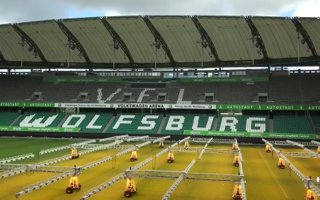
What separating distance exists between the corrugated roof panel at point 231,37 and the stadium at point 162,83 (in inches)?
5.0

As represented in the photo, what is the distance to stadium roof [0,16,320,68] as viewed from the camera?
1738 inches

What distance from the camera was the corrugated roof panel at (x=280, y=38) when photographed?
4267 cm

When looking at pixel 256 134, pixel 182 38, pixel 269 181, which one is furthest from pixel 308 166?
pixel 182 38

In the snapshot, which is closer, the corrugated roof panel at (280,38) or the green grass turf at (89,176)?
the green grass turf at (89,176)

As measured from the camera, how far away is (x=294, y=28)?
43656mm

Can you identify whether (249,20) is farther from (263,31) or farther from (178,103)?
(178,103)

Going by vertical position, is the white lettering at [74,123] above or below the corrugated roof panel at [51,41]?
below

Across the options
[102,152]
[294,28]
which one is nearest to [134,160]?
[102,152]

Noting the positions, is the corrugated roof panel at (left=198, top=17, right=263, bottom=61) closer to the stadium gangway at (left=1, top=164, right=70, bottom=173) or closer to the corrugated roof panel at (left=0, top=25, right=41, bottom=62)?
the corrugated roof panel at (left=0, top=25, right=41, bottom=62)

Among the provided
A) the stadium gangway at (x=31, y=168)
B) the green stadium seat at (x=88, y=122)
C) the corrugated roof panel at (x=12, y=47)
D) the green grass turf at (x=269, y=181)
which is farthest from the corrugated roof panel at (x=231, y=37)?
the stadium gangway at (x=31, y=168)

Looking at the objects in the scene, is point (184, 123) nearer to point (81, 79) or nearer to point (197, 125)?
point (197, 125)

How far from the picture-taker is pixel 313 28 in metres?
42.9

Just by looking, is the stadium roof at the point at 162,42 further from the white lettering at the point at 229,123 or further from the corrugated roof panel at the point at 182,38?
the white lettering at the point at 229,123

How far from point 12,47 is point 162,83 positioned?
21720mm
